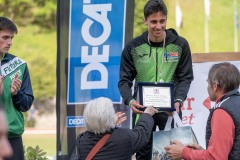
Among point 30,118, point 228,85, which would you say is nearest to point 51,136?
point 30,118

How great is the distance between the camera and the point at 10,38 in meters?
5.47

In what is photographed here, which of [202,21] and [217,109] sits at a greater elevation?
[202,21]

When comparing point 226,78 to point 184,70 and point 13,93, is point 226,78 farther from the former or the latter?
point 13,93

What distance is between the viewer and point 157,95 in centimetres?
516

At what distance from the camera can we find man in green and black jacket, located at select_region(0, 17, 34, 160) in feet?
17.6

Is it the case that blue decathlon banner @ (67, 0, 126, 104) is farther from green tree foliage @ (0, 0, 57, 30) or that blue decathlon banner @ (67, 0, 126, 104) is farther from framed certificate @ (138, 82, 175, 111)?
green tree foliage @ (0, 0, 57, 30)

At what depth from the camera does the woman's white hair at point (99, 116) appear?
4406mm

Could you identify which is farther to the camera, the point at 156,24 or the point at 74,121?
the point at 74,121

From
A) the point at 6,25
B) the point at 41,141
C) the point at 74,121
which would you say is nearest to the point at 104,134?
the point at 6,25

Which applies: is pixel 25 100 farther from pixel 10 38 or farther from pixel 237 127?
pixel 237 127

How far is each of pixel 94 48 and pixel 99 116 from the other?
247 centimetres

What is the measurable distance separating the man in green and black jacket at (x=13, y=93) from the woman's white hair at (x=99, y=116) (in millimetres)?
1018

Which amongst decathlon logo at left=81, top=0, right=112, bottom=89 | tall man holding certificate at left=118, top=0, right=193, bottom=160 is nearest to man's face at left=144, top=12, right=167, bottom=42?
tall man holding certificate at left=118, top=0, right=193, bottom=160

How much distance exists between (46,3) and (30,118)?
704 centimetres
